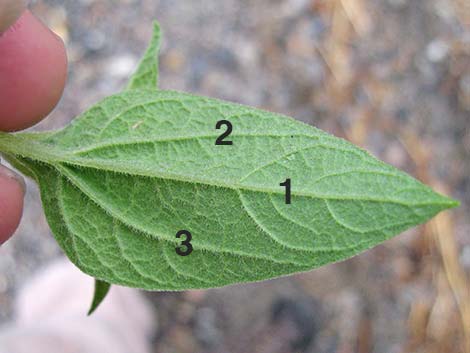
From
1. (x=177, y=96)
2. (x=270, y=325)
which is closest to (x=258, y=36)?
(x=270, y=325)

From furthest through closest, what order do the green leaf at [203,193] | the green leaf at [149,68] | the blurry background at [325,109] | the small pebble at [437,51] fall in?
the small pebble at [437,51]
the blurry background at [325,109]
the green leaf at [149,68]
the green leaf at [203,193]

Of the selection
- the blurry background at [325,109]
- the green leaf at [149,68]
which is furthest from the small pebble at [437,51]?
the green leaf at [149,68]

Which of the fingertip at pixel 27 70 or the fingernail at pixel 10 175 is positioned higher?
the fingertip at pixel 27 70

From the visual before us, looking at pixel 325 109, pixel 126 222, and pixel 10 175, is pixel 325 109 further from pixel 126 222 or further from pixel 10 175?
pixel 126 222

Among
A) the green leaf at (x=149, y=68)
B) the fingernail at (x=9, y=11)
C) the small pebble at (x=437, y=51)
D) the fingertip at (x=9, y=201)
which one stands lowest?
the fingertip at (x=9, y=201)

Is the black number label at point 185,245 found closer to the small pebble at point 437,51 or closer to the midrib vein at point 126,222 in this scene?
the midrib vein at point 126,222

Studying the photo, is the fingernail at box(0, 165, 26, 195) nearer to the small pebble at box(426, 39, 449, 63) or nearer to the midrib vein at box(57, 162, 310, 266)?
the midrib vein at box(57, 162, 310, 266)

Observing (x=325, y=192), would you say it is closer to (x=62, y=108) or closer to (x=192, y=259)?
(x=192, y=259)

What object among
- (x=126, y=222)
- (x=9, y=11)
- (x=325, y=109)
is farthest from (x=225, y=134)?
(x=325, y=109)
